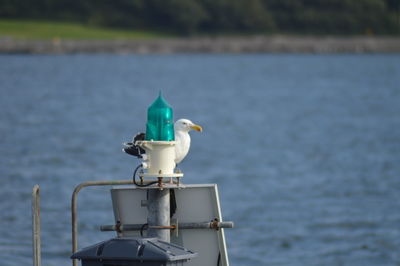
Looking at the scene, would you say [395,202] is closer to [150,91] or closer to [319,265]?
[319,265]

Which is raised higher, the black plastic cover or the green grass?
the green grass

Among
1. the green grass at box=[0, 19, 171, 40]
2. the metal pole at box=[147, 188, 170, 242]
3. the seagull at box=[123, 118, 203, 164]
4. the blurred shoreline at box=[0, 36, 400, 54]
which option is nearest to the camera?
the metal pole at box=[147, 188, 170, 242]

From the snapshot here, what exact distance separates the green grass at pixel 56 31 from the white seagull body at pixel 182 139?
13251 cm

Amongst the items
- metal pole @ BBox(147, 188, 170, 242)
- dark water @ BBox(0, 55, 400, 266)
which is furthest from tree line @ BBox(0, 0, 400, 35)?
metal pole @ BBox(147, 188, 170, 242)

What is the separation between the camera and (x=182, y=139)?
819 cm

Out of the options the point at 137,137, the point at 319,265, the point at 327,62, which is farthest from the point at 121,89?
the point at 137,137

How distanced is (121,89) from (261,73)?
35513 mm

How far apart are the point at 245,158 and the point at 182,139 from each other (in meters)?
31.5

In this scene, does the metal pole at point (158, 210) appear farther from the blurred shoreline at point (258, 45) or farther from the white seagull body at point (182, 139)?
the blurred shoreline at point (258, 45)

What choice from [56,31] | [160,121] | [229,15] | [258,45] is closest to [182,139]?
[160,121]

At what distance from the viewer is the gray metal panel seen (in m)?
7.97

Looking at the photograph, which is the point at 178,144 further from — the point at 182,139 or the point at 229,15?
the point at 229,15

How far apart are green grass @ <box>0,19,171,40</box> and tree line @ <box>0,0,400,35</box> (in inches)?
140

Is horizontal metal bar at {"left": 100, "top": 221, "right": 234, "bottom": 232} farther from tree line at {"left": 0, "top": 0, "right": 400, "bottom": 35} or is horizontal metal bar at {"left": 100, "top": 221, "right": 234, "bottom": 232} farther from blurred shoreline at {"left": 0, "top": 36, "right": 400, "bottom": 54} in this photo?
tree line at {"left": 0, "top": 0, "right": 400, "bottom": 35}
